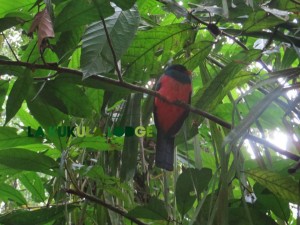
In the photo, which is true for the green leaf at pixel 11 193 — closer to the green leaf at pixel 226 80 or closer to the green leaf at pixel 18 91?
the green leaf at pixel 18 91

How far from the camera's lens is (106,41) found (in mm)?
799

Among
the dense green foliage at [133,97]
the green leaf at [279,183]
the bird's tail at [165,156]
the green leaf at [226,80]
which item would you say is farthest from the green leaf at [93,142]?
the green leaf at [279,183]

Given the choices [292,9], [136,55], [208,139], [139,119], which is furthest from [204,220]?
[208,139]

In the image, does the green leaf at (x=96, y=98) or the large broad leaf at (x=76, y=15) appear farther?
the green leaf at (x=96, y=98)

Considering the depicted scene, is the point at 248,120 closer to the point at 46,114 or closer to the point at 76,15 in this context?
the point at 76,15

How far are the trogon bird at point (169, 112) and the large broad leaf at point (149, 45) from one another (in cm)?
9

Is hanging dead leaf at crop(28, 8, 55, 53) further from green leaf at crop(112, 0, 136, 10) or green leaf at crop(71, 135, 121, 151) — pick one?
green leaf at crop(71, 135, 121, 151)

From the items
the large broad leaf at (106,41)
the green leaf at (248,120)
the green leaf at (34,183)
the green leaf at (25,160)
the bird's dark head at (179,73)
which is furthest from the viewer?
the green leaf at (34,183)

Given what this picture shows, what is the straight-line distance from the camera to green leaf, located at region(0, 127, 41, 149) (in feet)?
3.44

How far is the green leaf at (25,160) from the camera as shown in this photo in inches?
38.6

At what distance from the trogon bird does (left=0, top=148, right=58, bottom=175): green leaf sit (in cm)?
24

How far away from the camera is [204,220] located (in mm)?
936

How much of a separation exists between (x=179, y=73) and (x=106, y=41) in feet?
1.37

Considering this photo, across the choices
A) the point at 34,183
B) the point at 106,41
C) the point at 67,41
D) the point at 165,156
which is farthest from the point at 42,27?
the point at 34,183
